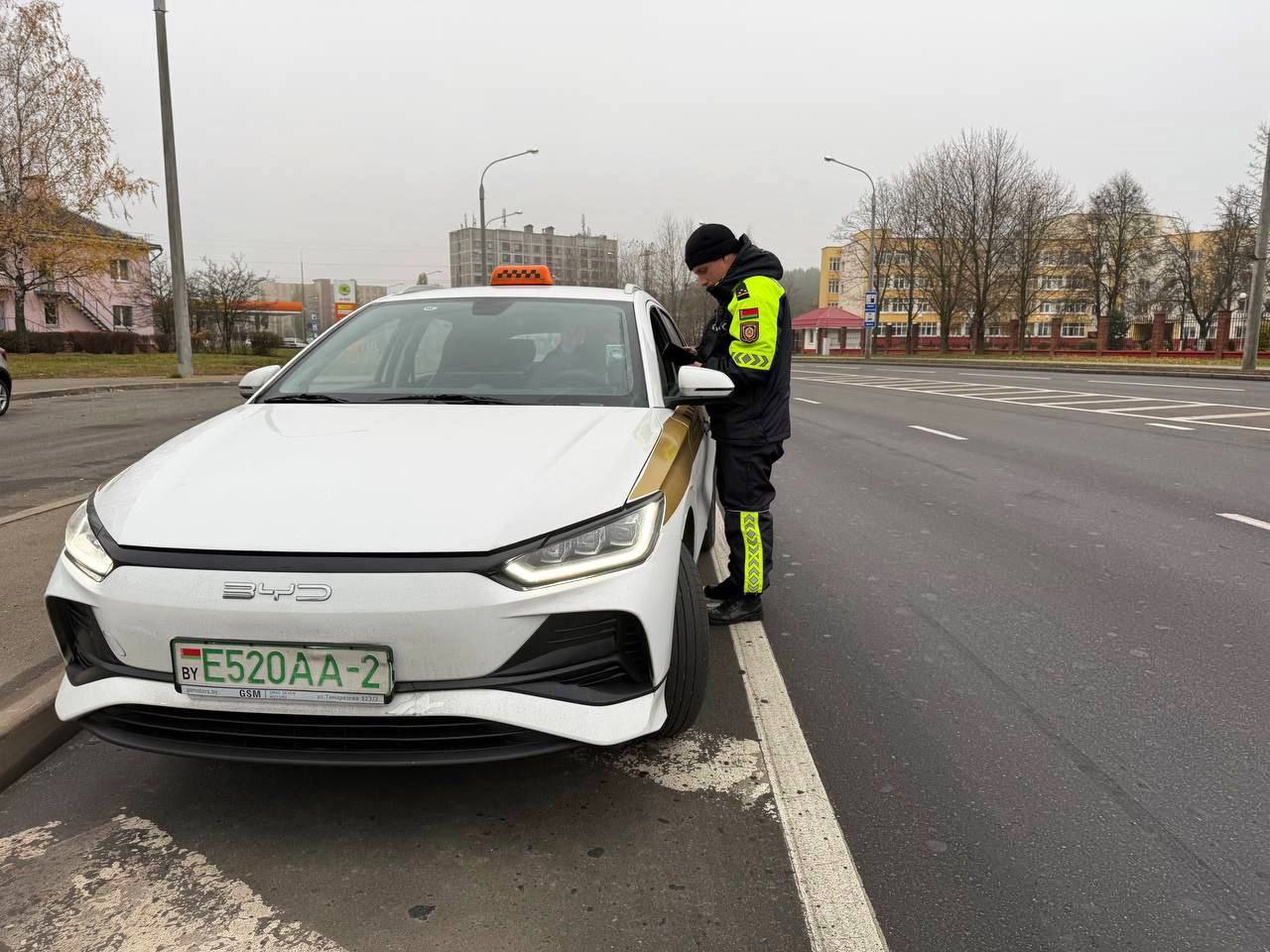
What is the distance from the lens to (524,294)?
418 centimetres

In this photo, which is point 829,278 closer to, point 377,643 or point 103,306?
point 103,306

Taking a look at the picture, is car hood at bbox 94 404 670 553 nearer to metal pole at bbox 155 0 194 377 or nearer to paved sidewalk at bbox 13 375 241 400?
paved sidewalk at bbox 13 375 241 400

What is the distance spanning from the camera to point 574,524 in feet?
7.45

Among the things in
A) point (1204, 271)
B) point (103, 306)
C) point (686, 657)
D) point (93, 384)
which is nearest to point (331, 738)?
point (686, 657)

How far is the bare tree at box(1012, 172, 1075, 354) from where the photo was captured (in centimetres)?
4959

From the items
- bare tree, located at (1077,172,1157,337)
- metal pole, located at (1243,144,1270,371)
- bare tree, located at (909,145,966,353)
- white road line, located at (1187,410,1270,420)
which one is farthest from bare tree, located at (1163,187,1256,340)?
white road line, located at (1187,410,1270,420)

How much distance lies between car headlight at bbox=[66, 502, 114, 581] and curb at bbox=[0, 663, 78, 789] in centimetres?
63

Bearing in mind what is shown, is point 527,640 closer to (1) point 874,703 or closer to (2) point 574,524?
(2) point 574,524

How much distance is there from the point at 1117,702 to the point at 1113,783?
68cm

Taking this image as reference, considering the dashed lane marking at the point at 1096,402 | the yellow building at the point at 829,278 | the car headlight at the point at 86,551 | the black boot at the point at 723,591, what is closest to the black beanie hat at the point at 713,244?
the black boot at the point at 723,591

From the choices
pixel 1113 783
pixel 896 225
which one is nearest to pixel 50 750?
pixel 1113 783

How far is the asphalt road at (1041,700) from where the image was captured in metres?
2.14

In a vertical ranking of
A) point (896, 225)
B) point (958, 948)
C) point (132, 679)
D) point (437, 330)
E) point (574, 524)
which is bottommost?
point (958, 948)

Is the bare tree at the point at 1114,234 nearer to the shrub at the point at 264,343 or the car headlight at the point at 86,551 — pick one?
the shrub at the point at 264,343
